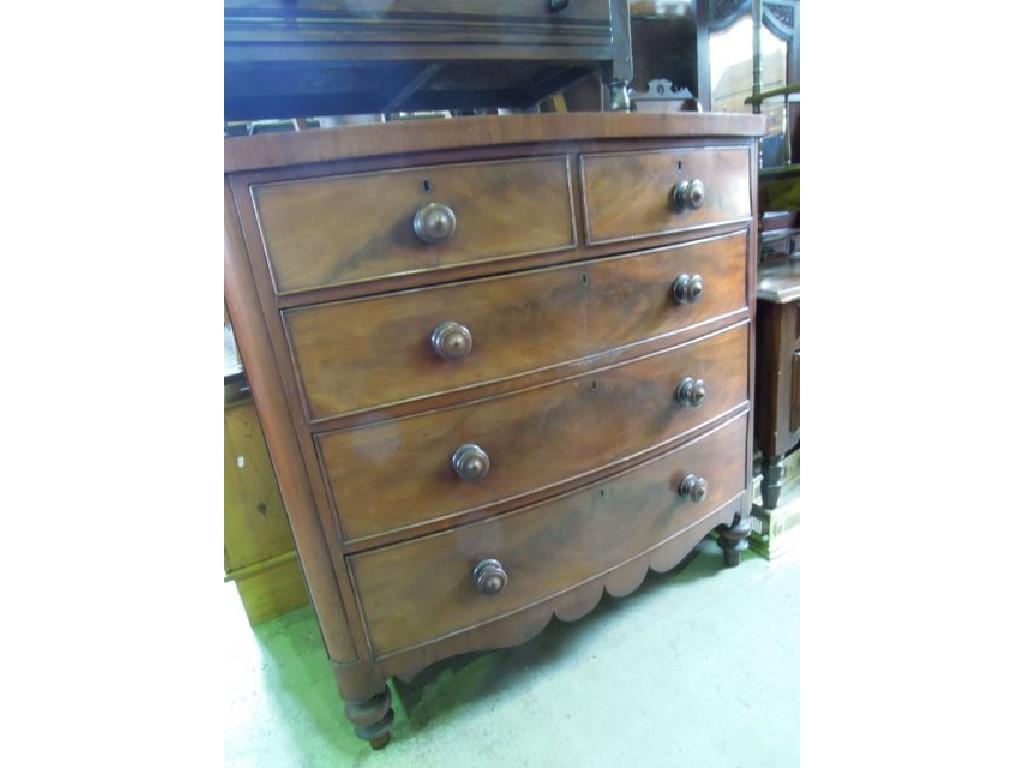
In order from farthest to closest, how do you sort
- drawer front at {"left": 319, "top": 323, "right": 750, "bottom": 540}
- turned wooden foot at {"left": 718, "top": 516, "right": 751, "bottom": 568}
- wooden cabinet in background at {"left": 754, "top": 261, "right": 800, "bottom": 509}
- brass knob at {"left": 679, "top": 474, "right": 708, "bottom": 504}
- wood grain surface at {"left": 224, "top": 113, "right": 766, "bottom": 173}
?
turned wooden foot at {"left": 718, "top": 516, "right": 751, "bottom": 568} < wooden cabinet in background at {"left": 754, "top": 261, "right": 800, "bottom": 509} < brass knob at {"left": 679, "top": 474, "right": 708, "bottom": 504} < drawer front at {"left": 319, "top": 323, "right": 750, "bottom": 540} < wood grain surface at {"left": 224, "top": 113, "right": 766, "bottom": 173}

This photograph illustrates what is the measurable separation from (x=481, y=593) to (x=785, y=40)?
5.45ft

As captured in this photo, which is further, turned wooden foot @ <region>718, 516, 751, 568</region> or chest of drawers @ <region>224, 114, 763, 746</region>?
turned wooden foot @ <region>718, 516, 751, 568</region>

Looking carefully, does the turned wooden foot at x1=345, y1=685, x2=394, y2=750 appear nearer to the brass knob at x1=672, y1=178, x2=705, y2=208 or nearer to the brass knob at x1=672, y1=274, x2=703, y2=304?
the brass knob at x1=672, y1=274, x2=703, y2=304

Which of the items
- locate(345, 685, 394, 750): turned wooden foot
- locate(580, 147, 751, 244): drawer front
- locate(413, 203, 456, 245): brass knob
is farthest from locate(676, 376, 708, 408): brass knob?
locate(345, 685, 394, 750): turned wooden foot

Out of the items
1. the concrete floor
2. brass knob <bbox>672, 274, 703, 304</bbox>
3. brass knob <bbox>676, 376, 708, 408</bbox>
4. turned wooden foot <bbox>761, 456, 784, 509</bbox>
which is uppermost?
brass knob <bbox>672, 274, 703, 304</bbox>

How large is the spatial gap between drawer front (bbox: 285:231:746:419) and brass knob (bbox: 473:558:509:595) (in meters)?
0.29

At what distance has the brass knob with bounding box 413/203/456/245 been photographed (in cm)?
59

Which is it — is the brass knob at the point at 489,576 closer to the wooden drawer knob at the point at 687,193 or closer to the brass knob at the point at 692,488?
the brass knob at the point at 692,488

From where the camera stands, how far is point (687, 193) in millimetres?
763

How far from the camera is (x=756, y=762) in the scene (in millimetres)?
788

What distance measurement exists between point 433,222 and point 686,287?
0.44m

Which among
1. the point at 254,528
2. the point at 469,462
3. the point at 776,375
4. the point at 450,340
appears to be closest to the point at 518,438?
the point at 469,462
